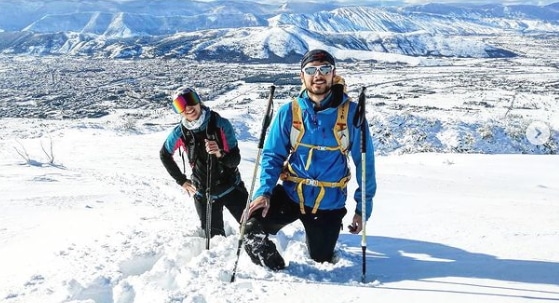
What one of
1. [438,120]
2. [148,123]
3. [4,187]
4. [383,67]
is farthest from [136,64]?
[4,187]

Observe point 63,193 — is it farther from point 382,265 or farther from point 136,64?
point 136,64

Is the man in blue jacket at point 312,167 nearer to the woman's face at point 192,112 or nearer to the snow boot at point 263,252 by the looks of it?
the snow boot at point 263,252

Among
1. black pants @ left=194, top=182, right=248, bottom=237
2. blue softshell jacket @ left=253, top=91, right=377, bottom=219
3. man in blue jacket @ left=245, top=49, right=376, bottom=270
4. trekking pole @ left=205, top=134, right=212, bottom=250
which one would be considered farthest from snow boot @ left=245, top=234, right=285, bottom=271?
black pants @ left=194, top=182, right=248, bottom=237

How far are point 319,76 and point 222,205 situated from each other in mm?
2271

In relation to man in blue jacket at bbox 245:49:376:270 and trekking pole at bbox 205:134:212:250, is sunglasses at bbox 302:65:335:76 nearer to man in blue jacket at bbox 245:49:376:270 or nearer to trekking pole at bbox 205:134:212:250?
man in blue jacket at bbox 245:49:376:270

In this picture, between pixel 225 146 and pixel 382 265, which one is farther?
pixel 225 146

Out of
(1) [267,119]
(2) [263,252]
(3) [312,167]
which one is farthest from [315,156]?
(2) [263,252]

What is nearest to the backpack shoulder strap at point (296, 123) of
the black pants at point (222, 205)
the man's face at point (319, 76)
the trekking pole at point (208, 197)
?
the man's face at point (319, 76)

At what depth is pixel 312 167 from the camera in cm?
459

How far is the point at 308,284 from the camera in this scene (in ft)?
13.4

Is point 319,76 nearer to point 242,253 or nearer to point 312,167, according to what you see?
point 312,167

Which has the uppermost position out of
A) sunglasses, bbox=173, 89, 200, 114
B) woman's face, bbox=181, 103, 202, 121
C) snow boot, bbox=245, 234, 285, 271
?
sunglasses, bbox=173, 89, 200, 114

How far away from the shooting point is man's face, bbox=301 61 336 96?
4395 mm

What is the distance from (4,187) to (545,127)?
40.1 m
